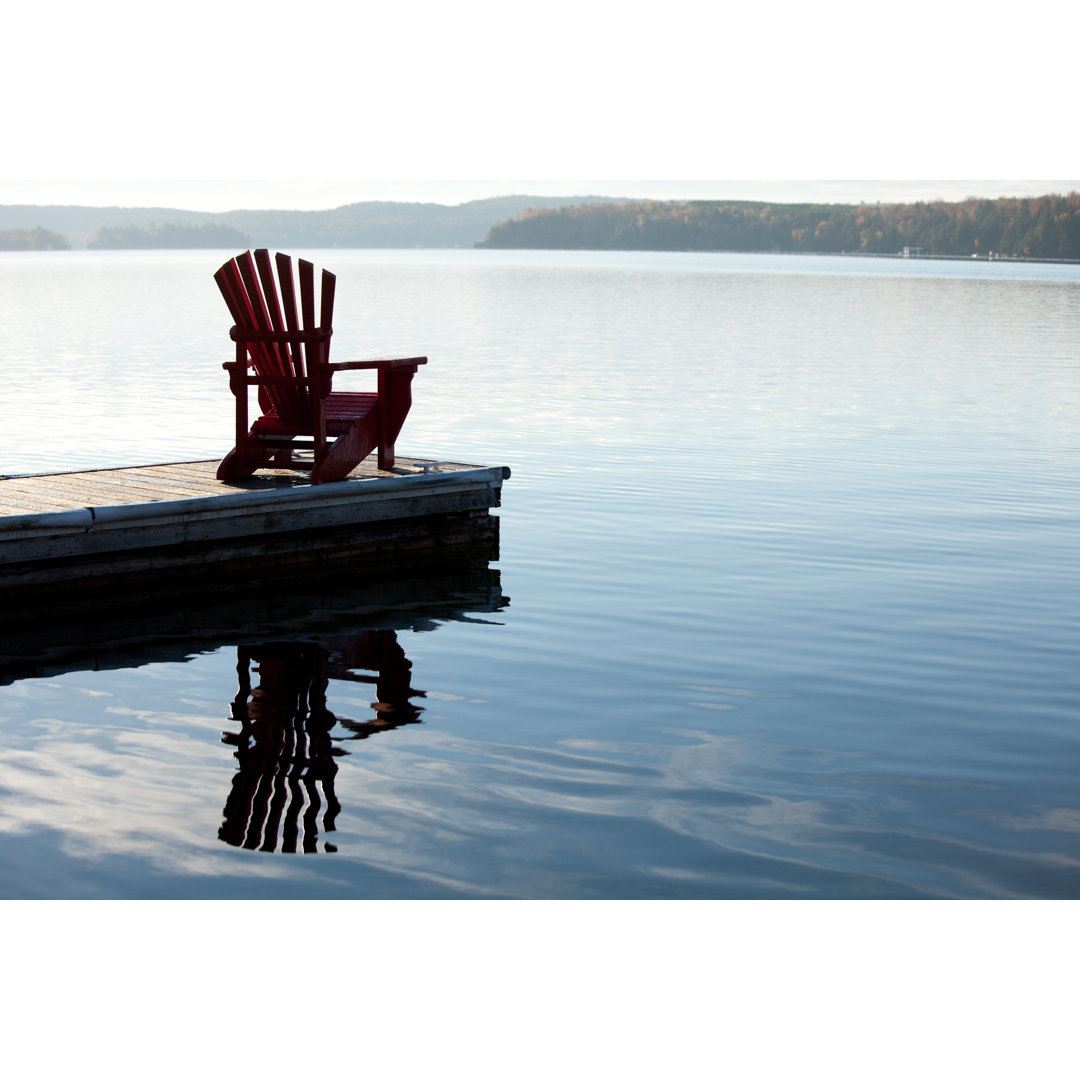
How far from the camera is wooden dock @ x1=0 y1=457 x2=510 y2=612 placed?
24.6 ft

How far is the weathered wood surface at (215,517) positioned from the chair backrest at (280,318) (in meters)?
0.66

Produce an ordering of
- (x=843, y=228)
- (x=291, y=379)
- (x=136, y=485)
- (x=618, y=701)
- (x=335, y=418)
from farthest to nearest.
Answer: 1. (x=843, y=228)
2. (x=335, y=418)
3. (x=291, y=379)
4. (x=136, y=485)
5. (x=618, y=701)

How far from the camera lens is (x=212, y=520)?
797 centimetres

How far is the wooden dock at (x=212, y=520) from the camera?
7.49 meters

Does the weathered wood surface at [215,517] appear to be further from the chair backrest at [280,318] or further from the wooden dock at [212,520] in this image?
the chair backrest at [280,318]

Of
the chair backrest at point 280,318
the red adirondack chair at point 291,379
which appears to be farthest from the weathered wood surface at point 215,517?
the chair backrest at point 280,318

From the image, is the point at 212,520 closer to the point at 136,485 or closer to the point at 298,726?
the point at 136,485

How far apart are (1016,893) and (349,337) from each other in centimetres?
2831

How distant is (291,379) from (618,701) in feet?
12.0

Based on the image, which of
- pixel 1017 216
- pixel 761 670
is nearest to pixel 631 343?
pixel 761 670

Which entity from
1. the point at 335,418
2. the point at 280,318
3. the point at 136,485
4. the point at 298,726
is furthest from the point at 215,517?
the point at 298,726

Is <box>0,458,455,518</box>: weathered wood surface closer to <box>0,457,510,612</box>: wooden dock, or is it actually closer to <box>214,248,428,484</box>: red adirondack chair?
<box>0,457,510,612</box>: wooden dock

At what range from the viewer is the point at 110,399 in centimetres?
1819

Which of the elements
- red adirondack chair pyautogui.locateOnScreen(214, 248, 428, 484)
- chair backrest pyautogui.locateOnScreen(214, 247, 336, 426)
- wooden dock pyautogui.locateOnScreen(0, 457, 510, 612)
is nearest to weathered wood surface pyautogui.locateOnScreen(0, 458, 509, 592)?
wooden dock pyautogui.locateOnScreen(0, 457, 510, 612)
